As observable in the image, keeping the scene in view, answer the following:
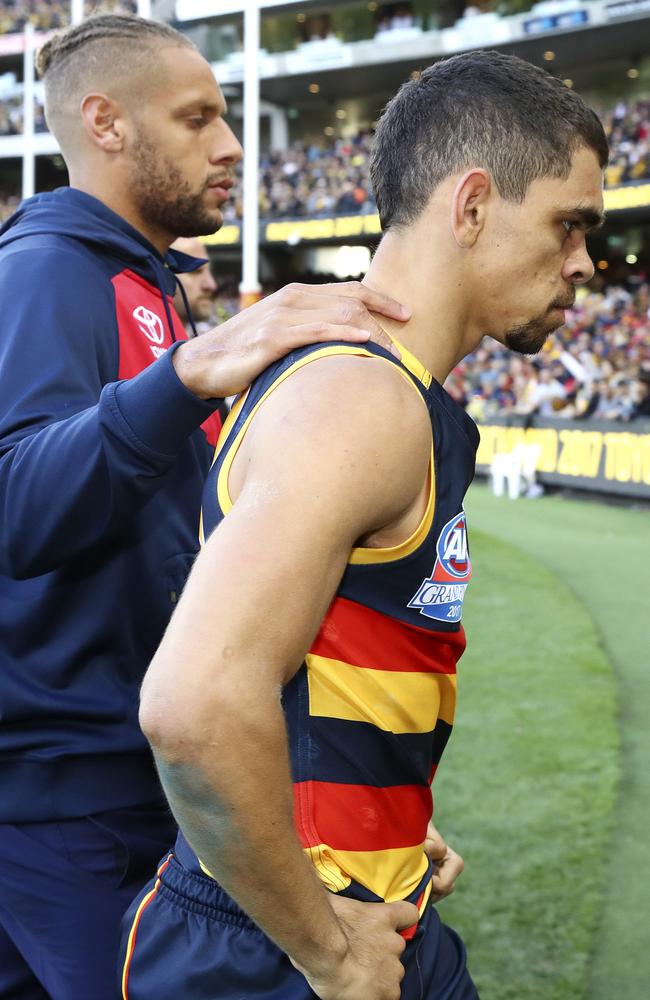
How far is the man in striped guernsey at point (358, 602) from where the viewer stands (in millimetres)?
1287

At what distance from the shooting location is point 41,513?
1691mm

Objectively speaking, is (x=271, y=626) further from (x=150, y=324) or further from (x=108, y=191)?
(x=108, y=191)

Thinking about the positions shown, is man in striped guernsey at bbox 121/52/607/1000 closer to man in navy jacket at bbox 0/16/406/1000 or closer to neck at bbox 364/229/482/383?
neck at bbox 364/229/482/383

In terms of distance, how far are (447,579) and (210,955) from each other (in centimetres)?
64

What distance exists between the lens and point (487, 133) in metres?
1.74

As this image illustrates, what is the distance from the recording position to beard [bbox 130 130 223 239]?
91.6 inches

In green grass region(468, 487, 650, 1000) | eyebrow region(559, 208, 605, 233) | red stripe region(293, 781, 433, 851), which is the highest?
eyebrow region(559, 208, 605, 233)

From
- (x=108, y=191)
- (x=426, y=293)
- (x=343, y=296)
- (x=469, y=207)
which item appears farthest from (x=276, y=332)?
(x=108, y=191)

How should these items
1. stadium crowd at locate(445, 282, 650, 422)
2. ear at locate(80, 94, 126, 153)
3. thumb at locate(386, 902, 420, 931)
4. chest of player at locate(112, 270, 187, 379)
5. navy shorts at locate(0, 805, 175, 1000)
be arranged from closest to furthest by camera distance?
thumb at locate(386, 902, 420, 931), navy shorts at locate(0, 805, 175, 1000), chest of player at locate(112, 270, 187, 379), ear at locate(80, 94, 126, 153), stadium crowd at locate(445, 282, 650, 422)

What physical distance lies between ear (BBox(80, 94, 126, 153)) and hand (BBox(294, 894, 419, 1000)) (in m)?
1.65

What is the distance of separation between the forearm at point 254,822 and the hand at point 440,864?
21.8 inches

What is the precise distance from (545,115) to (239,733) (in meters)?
1.13

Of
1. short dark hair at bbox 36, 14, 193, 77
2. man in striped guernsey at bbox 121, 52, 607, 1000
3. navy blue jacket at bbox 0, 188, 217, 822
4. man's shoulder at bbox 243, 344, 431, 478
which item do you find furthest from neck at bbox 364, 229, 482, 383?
short dark hair at bbox 36, 14, 193, 77

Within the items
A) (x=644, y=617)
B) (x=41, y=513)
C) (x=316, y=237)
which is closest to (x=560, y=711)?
(x=644, y=617)
